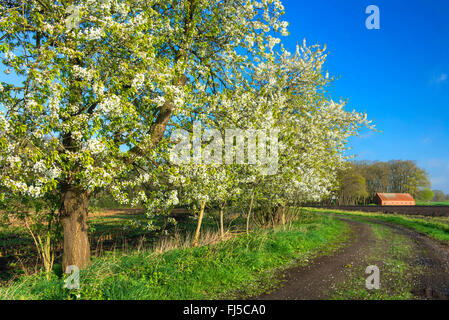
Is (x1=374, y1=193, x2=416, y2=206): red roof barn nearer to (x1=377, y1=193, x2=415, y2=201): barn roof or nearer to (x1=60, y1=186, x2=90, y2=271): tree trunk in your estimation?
(x1=377, y1=193, x2=415, y2=201): barn roof

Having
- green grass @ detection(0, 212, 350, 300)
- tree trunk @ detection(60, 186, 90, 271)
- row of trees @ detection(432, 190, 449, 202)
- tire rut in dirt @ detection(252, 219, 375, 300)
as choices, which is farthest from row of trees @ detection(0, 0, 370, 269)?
row of trees @ detection(432, 190, 449, 202)

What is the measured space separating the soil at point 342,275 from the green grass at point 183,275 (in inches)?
22.7

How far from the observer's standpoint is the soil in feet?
22.3

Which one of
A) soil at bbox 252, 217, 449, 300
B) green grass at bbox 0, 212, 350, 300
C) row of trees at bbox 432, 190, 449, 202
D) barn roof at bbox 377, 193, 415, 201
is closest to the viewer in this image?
green grass at bbox 0, 212, 350, 300

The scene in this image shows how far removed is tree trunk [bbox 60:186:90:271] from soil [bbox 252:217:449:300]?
6087 millimetres

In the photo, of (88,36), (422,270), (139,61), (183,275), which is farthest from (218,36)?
(422,270)

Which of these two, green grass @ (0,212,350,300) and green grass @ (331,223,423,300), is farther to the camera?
green grass @ (331,223,423,300)

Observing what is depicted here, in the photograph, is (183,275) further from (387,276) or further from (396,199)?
(396,199)

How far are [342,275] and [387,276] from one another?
51.5 inches

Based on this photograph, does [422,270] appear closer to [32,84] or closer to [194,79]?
[194,79]

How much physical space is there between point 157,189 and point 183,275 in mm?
3796

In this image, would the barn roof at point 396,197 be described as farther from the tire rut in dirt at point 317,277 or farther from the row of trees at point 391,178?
the tire rut in dirt at point 317,277

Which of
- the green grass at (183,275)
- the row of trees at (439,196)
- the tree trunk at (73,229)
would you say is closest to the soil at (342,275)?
the green grass at (183,275)

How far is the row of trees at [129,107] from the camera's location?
6.61 metres
